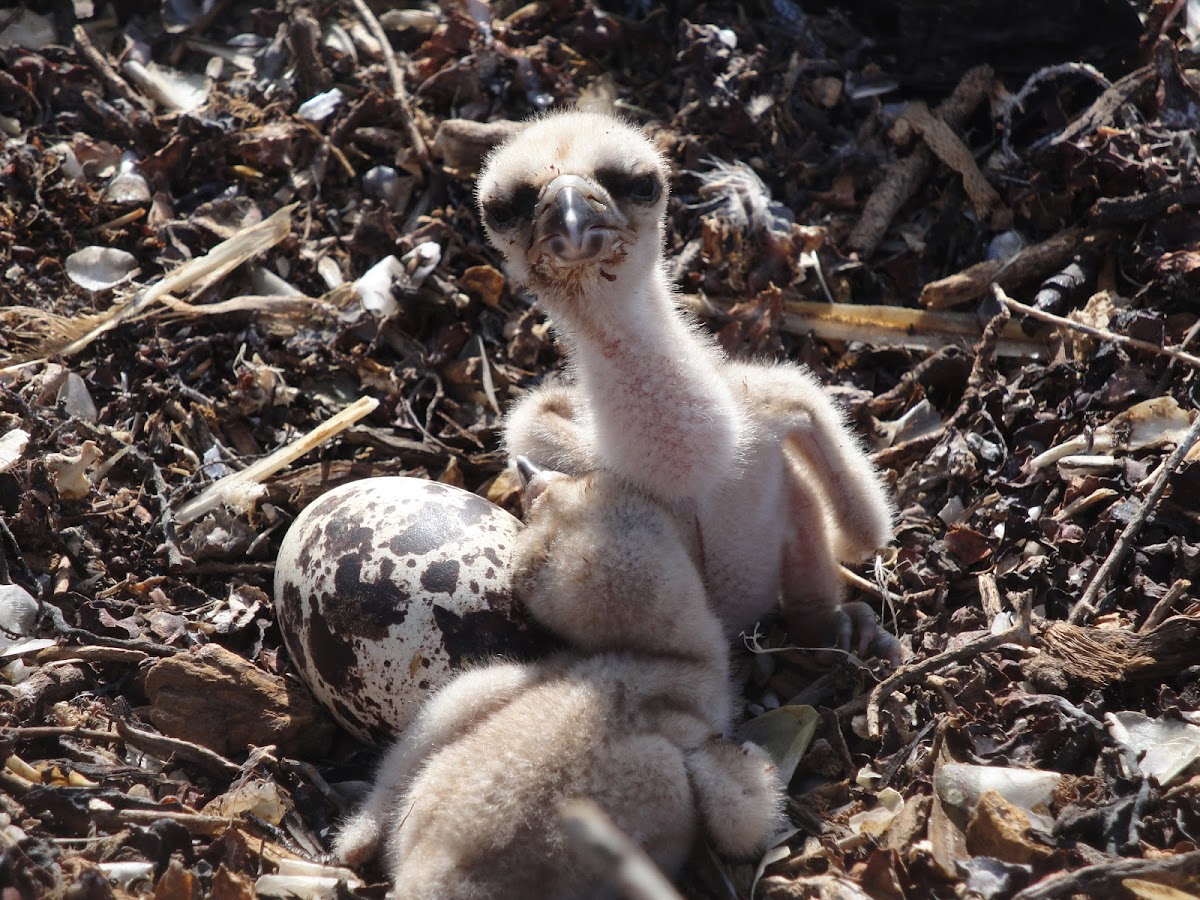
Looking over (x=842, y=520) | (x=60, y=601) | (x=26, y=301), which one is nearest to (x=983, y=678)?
(x=842, y=520)

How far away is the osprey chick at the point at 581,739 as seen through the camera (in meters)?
2.31

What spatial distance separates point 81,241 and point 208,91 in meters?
0.95

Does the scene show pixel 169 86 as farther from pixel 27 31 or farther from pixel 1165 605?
pixel 1165 605

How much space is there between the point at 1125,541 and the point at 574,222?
1730 millimetres

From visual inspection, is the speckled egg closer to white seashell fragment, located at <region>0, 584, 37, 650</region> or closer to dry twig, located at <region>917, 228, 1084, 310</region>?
white seashell fragment, located at <region>0, 584, 37, 650</region>

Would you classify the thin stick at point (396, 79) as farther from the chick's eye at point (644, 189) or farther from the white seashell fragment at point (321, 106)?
the chick's eye at point (644, 189)

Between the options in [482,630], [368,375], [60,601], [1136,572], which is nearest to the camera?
[482,630]

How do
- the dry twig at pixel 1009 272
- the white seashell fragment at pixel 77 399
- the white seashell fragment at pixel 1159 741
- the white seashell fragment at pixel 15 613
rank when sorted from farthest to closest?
the dry twig at pixel 1009 272
the white seashell fragment at pixel 77 399
the white seashell fragment at pixel 15 613
the white seashell fragment at pixel 1159 741

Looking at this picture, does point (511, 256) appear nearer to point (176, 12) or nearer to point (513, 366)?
point (513, 366)

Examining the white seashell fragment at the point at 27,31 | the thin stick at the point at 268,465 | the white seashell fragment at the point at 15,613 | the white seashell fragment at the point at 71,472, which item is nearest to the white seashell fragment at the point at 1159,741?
the thin stick at the point at 268,465

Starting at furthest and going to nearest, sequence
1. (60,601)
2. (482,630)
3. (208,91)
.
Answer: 1. (208,91)
2. (60,601)
3. (482,630)

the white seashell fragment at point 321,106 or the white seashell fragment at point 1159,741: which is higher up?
the white seashell fragment at point 321,106

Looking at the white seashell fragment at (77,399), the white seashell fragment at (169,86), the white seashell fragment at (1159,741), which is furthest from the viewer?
the white seashell fragment at (169,86)

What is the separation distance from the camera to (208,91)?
15.1 ft
